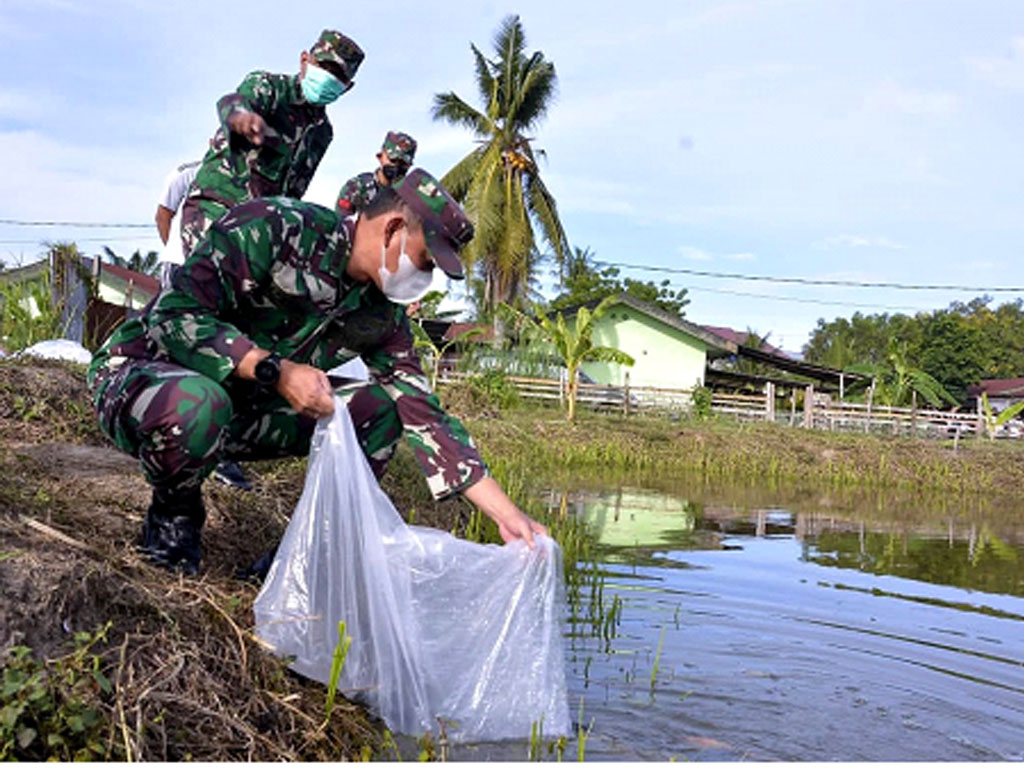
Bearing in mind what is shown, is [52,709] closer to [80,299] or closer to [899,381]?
[80,299]

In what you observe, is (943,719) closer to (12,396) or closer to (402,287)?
(402,287)

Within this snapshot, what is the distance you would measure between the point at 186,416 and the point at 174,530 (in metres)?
0.33

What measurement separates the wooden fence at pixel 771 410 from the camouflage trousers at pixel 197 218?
15899 mm

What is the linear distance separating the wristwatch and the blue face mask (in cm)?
141

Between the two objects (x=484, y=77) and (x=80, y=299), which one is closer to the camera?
(x=80, y=299)

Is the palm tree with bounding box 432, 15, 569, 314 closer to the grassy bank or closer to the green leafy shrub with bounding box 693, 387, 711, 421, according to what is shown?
the green leafy shrub with bounding box 693, 387, 711, 421

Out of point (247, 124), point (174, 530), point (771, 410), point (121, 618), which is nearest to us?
point (121, 618)

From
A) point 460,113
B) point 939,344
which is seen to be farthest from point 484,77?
point 939,344

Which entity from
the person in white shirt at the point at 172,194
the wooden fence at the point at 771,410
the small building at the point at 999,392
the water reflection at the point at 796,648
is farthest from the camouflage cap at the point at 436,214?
the small building at the point at 999,392

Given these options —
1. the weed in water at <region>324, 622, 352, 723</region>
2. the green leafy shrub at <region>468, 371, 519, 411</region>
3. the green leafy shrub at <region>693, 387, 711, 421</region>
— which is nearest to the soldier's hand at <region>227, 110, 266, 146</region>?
the weed in water at <region>324, 622, 352, 723</region>

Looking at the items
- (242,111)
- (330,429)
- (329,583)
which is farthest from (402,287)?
(242,111)

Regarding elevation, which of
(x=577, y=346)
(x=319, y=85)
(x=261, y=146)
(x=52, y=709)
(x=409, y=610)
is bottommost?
(x=52, y=709)

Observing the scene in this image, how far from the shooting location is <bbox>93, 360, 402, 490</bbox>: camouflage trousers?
2.38 m

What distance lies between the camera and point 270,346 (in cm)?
263
